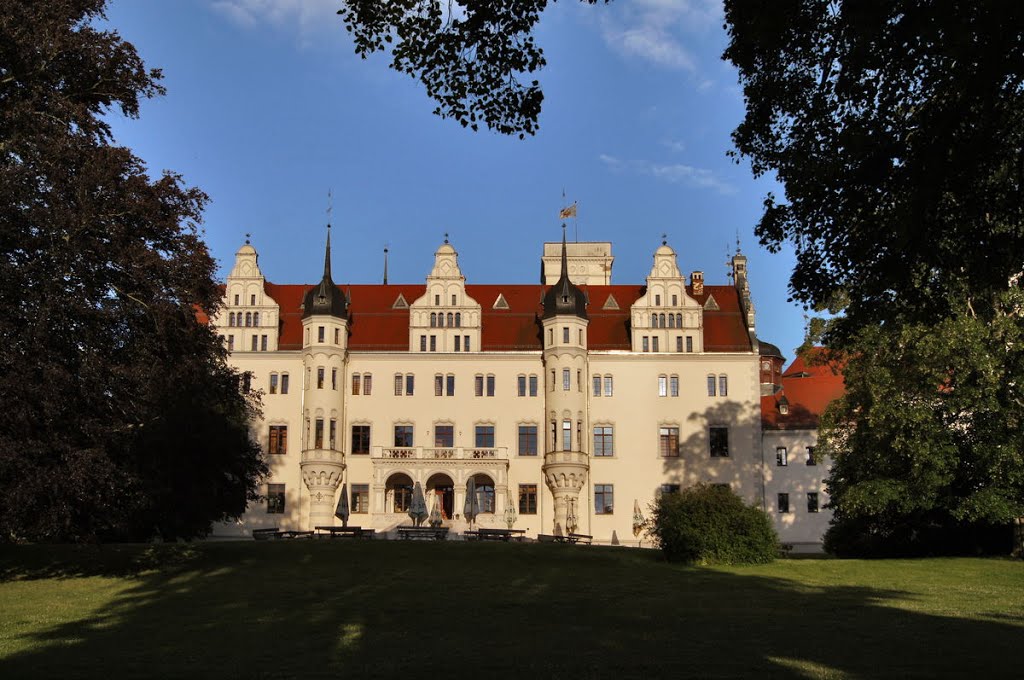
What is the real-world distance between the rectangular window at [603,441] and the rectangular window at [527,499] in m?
4.02

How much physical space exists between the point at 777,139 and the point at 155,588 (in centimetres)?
1910

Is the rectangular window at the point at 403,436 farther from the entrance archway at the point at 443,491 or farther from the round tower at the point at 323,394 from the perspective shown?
the round tower at the point at 323,394

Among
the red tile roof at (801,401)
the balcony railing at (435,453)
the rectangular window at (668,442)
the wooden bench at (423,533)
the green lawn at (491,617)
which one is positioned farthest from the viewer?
the red tile roof at (801,401)

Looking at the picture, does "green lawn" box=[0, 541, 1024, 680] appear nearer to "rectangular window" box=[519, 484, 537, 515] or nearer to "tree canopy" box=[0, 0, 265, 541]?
"tree canopy" box=[0, 0, 265, 541]

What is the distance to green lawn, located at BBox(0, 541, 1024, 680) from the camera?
15.2 metres

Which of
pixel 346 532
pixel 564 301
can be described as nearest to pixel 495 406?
pixel 564 301

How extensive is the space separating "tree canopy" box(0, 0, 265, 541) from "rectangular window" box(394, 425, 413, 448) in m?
29.3

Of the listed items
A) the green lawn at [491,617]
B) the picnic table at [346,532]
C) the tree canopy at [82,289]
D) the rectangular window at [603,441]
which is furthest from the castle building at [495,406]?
the tree canopy at [82,289]

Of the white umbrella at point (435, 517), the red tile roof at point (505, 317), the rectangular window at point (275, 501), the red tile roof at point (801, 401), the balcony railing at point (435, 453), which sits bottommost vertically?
the white umbrella at point (435, 517)

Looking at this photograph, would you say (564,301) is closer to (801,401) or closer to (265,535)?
(801,401)

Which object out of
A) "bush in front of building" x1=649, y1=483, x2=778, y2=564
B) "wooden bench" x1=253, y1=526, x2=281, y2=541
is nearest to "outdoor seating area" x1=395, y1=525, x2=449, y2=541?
"wooden bench" x1=253, y1=526, x2=281, y2=541

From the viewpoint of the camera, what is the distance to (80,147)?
2591 cm

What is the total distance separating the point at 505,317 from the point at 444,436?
8054 millimetres

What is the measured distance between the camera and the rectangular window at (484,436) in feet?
194
